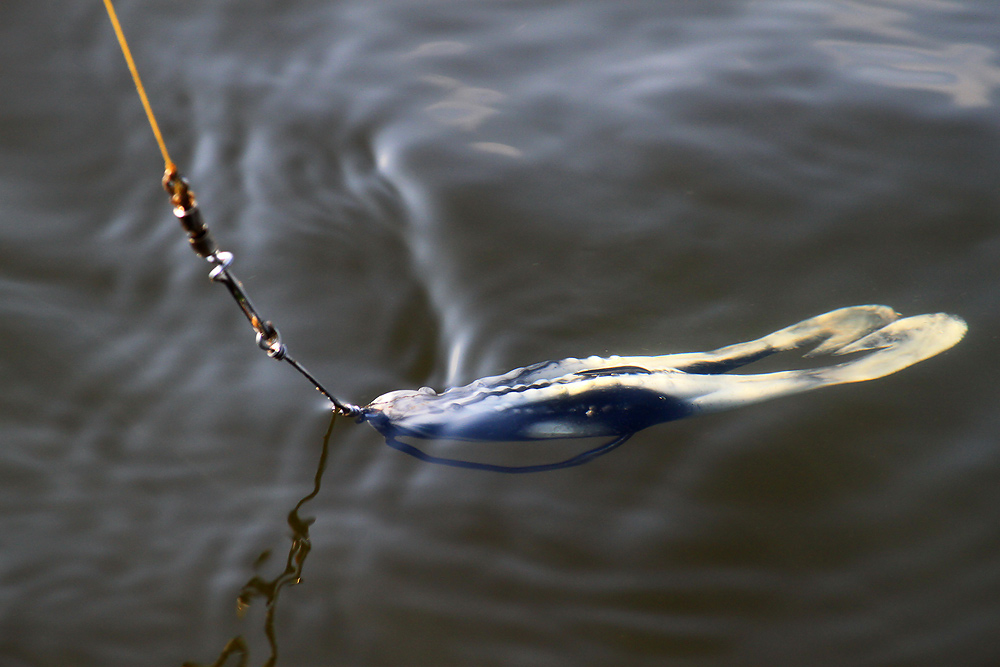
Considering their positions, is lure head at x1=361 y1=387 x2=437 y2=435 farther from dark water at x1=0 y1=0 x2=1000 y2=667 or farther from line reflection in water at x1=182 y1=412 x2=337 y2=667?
line reflection in water at x1=182 y1=412 x2=337 y2=667

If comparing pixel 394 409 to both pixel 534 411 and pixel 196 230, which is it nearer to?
pixel 534 411

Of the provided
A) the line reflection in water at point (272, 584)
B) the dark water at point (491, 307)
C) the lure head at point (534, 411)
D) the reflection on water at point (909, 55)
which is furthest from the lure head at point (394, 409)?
the reflection on water at point (909, 55)

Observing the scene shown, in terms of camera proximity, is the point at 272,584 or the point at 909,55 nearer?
the point at 272,584

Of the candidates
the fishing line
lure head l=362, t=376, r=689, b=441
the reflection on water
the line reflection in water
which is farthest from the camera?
the reflection on water

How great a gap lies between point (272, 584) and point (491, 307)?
124 cm

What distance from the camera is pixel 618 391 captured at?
2432mm

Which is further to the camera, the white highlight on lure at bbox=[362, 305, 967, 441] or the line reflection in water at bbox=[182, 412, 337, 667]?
the white highlight on lure at bbox=[362, 305, 967, 441]

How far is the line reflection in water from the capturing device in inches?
86.0

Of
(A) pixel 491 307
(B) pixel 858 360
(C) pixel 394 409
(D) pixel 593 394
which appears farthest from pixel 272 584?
(B) pixel 858 360

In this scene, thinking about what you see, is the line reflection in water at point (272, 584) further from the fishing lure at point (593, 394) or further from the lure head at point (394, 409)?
the fishing lure at point (593, 394)

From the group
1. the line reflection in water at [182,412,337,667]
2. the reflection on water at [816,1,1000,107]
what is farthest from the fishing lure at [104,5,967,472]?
the reflection on water at [816,1,1000,107]

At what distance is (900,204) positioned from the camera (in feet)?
11.3

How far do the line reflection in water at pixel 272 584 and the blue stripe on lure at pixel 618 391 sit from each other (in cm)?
33

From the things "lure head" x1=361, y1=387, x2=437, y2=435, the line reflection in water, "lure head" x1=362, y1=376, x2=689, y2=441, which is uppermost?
"lure head" x1=361, y1=387, x2=437, y2=435
